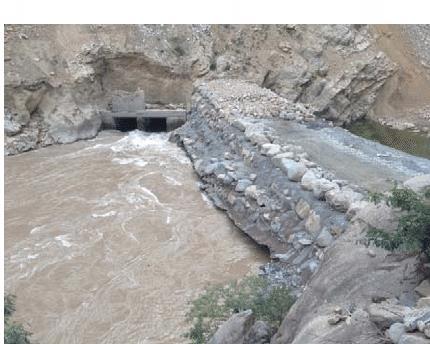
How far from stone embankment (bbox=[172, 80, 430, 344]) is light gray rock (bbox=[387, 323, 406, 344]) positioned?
109 millimetres

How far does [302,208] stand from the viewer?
9.12 metres

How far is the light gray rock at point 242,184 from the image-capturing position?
1080cm

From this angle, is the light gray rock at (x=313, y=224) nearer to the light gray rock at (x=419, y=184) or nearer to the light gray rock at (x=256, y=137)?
the light gray rock at (x=256, y=137)

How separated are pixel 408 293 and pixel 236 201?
22.1 ft

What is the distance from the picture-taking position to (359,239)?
15.2ft

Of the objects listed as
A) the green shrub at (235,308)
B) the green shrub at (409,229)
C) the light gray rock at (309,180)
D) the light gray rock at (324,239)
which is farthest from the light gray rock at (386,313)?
the light gray rock at (309,180)

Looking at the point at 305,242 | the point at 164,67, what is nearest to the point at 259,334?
the point at 305,242

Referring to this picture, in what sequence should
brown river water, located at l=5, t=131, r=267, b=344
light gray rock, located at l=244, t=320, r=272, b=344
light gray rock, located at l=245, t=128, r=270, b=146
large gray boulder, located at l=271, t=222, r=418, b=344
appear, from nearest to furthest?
1. large gray boulder, located at l=271, t=222, r=418, b=344
2. light gray rock, located at l=244, t=320, r=272, b=344
3. brown river water, located at l=5, t=131, r=267, b=344
4. light gray rock, located at l=245, t=128, r=270, b=146

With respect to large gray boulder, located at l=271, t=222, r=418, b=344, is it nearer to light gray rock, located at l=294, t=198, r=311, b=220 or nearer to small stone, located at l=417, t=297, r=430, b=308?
small stone, located at l=417, t=297, r=430, b=308

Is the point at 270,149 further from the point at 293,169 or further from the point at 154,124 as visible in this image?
the point at 154,124

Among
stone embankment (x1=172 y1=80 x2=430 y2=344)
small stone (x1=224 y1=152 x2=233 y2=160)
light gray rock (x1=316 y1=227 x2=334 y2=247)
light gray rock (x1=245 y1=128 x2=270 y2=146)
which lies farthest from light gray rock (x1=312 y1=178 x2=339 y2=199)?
small stone (x1=224 y1=152 x2=233 y2=160)

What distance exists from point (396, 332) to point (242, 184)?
749cm

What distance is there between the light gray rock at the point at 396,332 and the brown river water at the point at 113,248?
392 cm

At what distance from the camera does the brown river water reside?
24.6 ft
